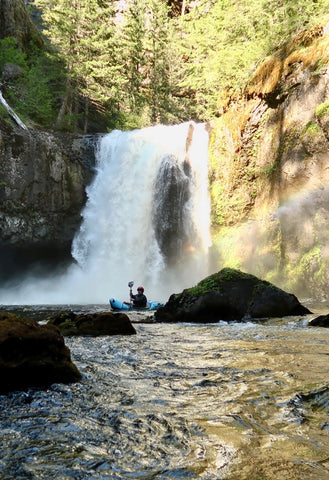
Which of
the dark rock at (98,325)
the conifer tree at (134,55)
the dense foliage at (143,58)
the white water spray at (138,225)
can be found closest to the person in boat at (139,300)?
the dark rock at (98,325)

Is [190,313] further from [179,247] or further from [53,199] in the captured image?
[53,199]

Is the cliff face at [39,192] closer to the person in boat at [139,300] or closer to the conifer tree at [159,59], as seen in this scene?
the person in boat at [139,300]

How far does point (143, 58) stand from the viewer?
3606 cm

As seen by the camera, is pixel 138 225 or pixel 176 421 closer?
pixel 176 421

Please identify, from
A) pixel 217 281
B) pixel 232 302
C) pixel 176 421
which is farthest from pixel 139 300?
pixel 176 421

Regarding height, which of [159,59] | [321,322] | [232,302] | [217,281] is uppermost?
[159,59]

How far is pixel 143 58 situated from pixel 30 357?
37224 millimetres

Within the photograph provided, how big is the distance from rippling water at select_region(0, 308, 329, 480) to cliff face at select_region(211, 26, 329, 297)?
11096 mm

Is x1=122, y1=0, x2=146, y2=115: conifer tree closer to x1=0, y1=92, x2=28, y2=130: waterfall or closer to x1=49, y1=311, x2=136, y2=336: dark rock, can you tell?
x1=0, y1=92, x2=28, y2=130: waterfall

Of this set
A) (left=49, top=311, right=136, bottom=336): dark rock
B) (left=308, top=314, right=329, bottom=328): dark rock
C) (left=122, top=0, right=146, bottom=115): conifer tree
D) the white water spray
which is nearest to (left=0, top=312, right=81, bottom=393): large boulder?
(left=49, top=311, right=136, bottom=336): dark rock

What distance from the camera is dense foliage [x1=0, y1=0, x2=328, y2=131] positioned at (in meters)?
20.6

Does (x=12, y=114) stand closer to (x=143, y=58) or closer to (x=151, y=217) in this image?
(x=151, y=217)

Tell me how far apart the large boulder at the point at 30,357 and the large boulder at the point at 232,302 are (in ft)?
22.1

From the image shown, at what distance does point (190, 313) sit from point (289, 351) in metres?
5.18
